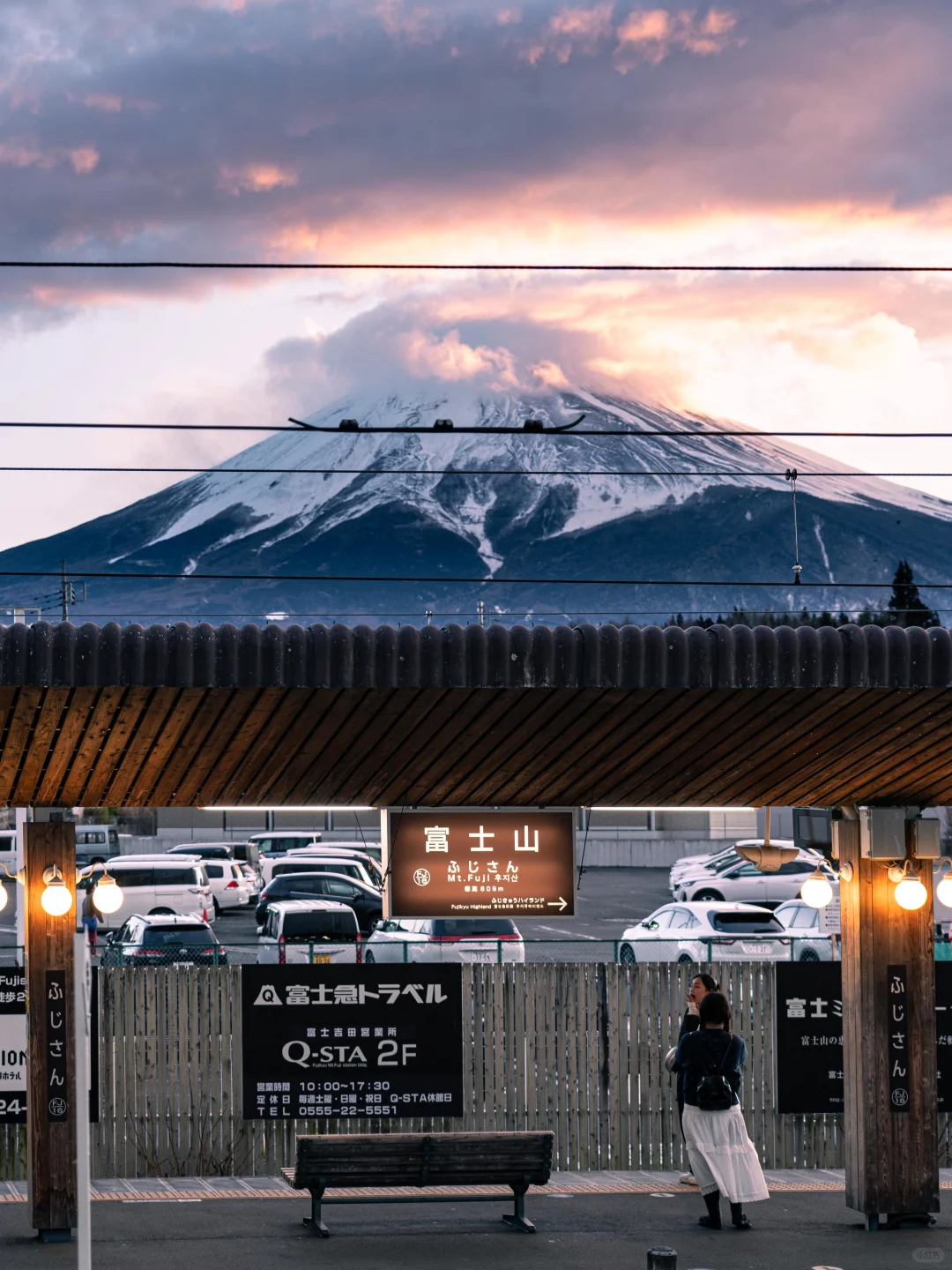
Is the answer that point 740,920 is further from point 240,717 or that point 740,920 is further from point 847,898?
point 240,717

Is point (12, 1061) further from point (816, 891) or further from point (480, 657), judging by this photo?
point (480, 657)

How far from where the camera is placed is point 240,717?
11.0 meters

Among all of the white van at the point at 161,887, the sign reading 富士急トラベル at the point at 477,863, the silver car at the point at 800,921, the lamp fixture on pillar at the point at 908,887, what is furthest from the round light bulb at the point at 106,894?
the white van at the point at 161,887

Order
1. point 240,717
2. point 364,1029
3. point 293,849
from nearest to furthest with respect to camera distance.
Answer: point 240,717 → point 364,1029 → point 293,849

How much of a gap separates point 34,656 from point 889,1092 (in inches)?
307

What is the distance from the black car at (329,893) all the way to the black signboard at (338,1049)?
2251 centimetres

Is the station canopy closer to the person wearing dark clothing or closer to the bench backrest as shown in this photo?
the person wearing dark clothing

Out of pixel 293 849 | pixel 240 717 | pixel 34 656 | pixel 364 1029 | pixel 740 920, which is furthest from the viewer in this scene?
pixel 293 849

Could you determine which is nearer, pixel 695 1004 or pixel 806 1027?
pixel 695 1004

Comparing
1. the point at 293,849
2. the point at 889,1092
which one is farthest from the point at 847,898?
the point at 293,849

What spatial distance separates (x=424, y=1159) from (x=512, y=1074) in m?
3.23

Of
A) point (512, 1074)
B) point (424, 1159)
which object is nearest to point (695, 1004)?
point (424, 1159)

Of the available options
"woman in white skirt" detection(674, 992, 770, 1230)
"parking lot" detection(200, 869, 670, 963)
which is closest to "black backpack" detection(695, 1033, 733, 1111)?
"woman in white skirt" detection(674, 992, 770, 1230)

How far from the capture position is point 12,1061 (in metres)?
15.6
